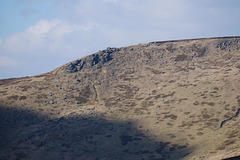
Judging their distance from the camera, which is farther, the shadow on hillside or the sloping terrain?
the sloping terrain

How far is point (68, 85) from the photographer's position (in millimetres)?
177000

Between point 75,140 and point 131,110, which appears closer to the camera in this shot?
point 75,140

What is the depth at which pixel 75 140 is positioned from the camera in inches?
4938

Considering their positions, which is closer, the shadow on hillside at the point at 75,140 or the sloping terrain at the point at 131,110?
the shadow on hillside at the point at 75,140

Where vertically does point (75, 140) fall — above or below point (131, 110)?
below

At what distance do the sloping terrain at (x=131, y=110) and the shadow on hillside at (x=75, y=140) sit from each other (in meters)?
0.41

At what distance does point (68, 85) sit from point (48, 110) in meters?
30.7

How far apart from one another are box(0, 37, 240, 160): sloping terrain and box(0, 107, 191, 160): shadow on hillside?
1.36ft

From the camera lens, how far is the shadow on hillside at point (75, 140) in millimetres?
111062

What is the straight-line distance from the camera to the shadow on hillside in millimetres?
111062

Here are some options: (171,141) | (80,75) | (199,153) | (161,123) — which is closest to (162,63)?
(80,75)

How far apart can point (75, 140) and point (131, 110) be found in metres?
36.4

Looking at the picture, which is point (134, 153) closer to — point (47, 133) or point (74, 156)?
point (74, 156)

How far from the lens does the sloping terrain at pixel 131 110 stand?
371 ft
